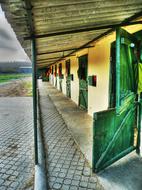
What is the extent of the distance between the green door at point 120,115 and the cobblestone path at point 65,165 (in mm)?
309

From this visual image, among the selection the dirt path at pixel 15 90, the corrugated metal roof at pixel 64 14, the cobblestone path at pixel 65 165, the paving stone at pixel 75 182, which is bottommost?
the paving stone at pixel 75 182

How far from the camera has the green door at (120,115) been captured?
10.8ft

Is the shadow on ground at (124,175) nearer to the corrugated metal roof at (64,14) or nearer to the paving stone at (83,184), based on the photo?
the paving stone at (83,184)

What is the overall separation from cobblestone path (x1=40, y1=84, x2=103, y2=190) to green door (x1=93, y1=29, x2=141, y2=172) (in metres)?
0.31

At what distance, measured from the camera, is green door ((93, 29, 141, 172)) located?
129 inches

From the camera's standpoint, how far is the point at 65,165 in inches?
154

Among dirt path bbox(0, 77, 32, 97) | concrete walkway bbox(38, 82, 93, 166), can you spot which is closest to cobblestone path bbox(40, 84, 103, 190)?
concrete walkway bbox(38, 82, 93, 166)

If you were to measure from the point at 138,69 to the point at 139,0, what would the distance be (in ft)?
4.50

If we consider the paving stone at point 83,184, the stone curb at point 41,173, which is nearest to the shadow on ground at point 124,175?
the paving stone at point 83,184

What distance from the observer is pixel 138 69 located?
3.79 m

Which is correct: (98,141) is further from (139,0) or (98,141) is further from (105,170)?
(139,0)

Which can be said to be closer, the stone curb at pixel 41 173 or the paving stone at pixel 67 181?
the stone curb at pixel 41 173

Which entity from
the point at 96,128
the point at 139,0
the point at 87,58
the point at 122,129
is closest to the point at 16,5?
the point at 139,0

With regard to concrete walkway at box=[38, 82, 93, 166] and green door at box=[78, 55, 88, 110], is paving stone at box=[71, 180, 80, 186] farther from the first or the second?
green door at box=[78, 55, 88, 110]
